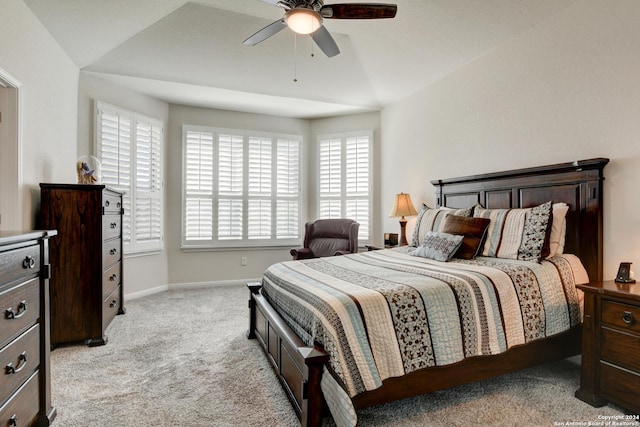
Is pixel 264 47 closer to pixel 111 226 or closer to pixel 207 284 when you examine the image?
pixel 111 226

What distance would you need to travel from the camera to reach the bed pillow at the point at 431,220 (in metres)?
3.25

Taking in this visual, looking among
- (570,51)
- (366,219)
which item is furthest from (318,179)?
(570,51)

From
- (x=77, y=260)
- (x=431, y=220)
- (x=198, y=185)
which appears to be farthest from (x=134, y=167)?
(x=431, y=220)

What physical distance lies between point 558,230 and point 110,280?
12.7ft

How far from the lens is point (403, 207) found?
436cm

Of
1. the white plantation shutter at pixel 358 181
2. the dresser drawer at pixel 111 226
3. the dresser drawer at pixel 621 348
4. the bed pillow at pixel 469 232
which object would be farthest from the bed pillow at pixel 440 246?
the dresser drawer at pixel 111 226

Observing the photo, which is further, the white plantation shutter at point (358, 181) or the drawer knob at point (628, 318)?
the white plantation shutter at point (358, 181)

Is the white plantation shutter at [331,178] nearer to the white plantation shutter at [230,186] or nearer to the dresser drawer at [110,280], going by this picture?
the white plantation shutter at [230,186]

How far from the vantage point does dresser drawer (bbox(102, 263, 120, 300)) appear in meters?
3.14

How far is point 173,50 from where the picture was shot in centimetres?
379

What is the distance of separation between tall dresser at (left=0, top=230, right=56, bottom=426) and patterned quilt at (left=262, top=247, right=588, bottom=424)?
1.27 m

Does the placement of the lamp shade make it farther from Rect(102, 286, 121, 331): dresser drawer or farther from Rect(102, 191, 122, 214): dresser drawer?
Rect(102, 286, 121, 331): dresser drawer

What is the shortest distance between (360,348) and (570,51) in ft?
9.16

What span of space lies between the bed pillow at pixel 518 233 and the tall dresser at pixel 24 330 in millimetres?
2934
